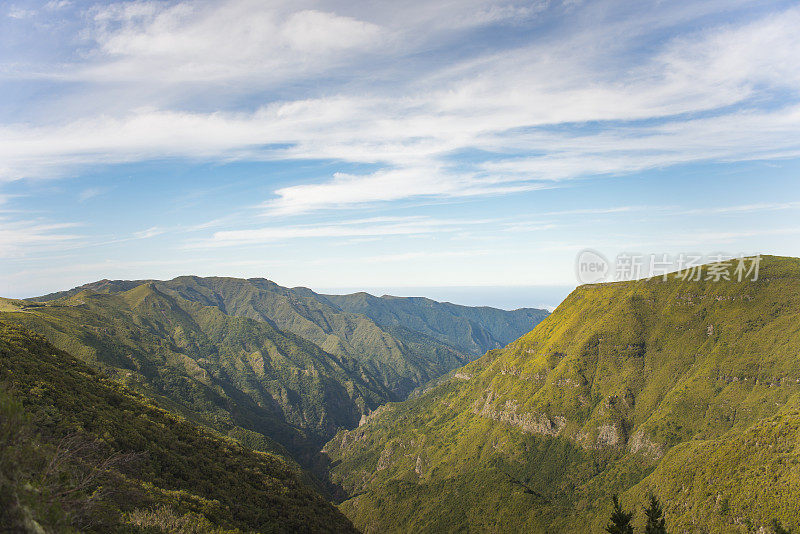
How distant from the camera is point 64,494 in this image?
99.0 feet

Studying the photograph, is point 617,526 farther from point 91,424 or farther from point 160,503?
point 91,424

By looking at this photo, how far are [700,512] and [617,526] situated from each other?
119906mm

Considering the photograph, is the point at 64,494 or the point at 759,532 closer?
the point at 64,494

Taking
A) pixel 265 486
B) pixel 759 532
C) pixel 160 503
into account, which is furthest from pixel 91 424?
pixel 759 532

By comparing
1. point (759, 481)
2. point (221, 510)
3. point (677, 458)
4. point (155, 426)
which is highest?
point (155, 426)

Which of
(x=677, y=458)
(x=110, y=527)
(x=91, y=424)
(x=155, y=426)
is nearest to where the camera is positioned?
(x=110, y=527)

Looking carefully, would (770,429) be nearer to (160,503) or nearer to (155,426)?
(160,503)

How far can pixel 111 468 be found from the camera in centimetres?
4262

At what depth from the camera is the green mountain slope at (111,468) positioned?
2731 cm

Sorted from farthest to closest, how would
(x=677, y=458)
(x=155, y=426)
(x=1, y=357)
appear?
(x=677, y=458) < (x=155, y=426) < (x=1, y=357)

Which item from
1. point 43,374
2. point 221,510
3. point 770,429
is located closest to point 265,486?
point 221,510

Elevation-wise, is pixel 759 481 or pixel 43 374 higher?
pixel 43 374

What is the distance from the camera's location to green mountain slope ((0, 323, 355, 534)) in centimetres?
2731

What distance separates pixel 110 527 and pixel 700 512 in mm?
187225
